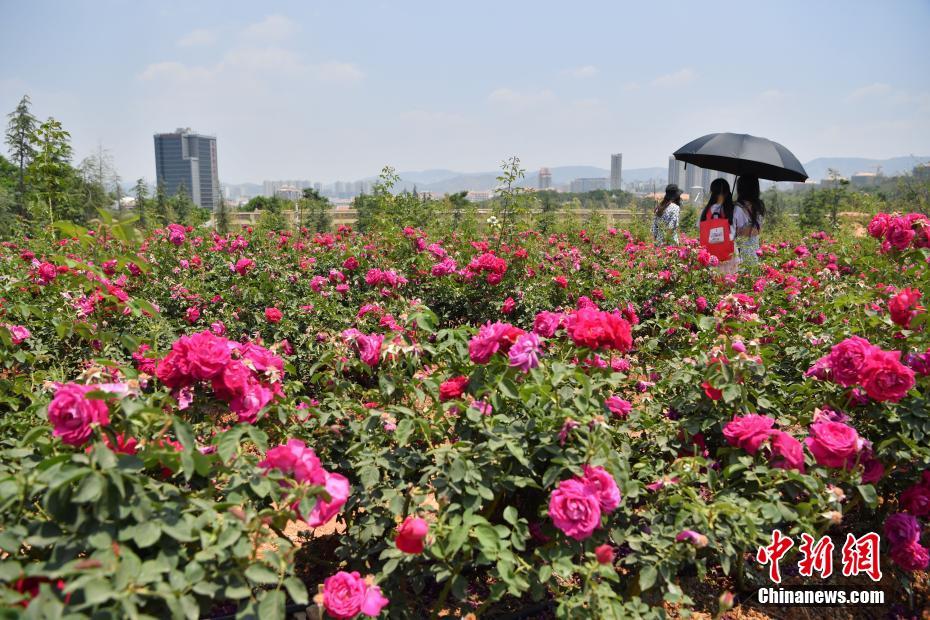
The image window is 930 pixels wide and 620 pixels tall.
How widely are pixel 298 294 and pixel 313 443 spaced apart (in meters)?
2.60

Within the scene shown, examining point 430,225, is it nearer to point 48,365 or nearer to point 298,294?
point 298,294

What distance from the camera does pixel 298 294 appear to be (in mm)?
4090

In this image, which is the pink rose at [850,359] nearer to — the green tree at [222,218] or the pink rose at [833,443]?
the pink rose at [833,443]

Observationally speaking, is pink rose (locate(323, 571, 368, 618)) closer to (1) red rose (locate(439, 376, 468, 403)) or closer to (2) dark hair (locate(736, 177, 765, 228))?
(1) red rose (locate(439, 376, 468, 403))

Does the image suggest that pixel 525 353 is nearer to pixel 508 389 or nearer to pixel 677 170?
pixel 508 389

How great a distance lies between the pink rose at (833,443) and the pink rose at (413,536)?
1011 mm

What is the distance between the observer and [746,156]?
5.04 metres

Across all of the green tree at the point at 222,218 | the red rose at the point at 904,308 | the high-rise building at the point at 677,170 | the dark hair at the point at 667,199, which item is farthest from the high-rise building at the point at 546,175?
the red rose at the point at 904,308

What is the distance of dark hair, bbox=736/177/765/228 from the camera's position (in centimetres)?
490

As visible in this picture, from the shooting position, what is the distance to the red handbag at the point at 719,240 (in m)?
4.68

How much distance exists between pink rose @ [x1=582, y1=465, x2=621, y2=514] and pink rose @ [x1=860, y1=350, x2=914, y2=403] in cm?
74

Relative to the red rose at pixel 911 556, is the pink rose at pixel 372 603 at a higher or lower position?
higher

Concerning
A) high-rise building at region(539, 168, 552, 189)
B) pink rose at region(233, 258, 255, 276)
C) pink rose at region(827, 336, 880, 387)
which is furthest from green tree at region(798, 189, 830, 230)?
high-rise building at region(539, 168, 552, 189)

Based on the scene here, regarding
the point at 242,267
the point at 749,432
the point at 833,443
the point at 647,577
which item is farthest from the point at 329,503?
the point at 242,267
